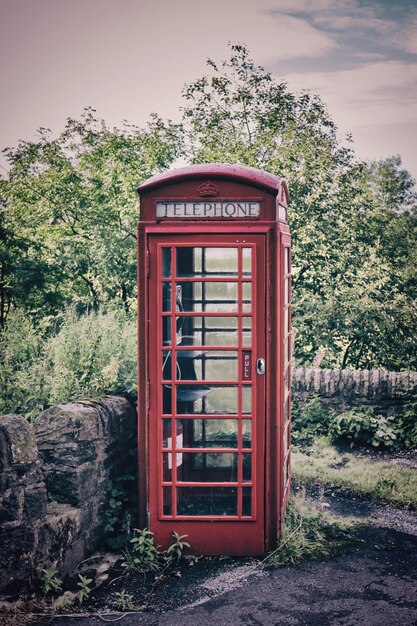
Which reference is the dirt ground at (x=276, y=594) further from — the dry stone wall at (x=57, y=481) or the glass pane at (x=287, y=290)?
the glass pane at (x=287, y=290)

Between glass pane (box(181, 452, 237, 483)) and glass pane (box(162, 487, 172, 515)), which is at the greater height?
glass pane (box(181, 452, 237, 483))

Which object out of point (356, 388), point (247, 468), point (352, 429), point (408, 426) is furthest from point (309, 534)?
point (356, 388)

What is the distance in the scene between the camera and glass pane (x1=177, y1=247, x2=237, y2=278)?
187 inches

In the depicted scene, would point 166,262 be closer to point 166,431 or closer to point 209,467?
point 166,431

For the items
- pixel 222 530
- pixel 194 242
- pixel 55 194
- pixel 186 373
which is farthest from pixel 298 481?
pixel 55 194

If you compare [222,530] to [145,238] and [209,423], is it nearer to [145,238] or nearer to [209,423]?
[209,423]

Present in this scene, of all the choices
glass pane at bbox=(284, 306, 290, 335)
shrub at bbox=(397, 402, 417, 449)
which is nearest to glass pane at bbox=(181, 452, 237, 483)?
glass pane at bbox=(284, 306, 290, 335)

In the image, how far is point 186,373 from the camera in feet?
15.9

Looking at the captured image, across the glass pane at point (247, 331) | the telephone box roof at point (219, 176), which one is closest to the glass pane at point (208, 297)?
the glass pane at point (247, 331)

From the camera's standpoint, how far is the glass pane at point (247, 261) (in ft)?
15.4

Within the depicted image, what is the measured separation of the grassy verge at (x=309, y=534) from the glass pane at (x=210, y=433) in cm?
85

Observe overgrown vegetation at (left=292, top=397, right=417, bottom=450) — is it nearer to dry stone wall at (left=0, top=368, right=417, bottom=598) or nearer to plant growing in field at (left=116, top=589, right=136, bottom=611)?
dry stone wall at (left=0, top=368, right=417, bottom=598)

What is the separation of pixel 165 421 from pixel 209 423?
0.34m

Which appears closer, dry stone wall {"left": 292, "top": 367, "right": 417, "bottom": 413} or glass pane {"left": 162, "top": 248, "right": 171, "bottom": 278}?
glass pane {"left": 162, "top": 248, "right": 171, "bottom": 278}
